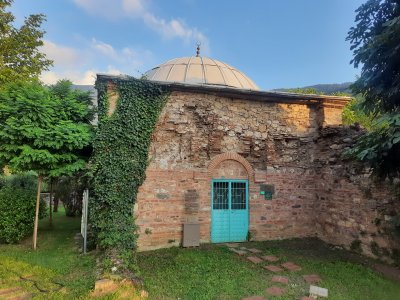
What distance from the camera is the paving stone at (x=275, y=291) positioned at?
4785mm

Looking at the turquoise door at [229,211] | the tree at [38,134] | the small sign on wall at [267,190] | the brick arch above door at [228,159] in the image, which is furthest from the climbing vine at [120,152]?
the small sign on wall at [267,190]

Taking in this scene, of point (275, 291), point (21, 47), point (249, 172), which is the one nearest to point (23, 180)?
point (21, 47)

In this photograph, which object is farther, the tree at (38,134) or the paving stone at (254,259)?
the tree at (38,134)

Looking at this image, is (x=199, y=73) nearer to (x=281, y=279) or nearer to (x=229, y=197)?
(x=229, y=197)

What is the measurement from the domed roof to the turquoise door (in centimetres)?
473

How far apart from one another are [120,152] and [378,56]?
6.11 metres

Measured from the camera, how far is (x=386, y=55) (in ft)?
16.2

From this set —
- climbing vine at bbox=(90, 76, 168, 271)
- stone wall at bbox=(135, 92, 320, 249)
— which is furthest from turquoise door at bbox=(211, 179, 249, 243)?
climbing vine at bbox=(90, 76, 168, 271)

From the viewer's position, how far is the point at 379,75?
5.20 meters

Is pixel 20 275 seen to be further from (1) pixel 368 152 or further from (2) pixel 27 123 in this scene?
(1) pixel 368 152

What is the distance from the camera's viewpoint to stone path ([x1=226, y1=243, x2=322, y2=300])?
491 centimetres

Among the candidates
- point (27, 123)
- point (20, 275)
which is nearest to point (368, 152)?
point (20, 275)

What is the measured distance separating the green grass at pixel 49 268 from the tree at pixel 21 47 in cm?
777

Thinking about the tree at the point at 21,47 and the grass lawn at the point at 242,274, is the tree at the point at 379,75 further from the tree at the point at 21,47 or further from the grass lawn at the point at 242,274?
the tree at the point at 21,47
